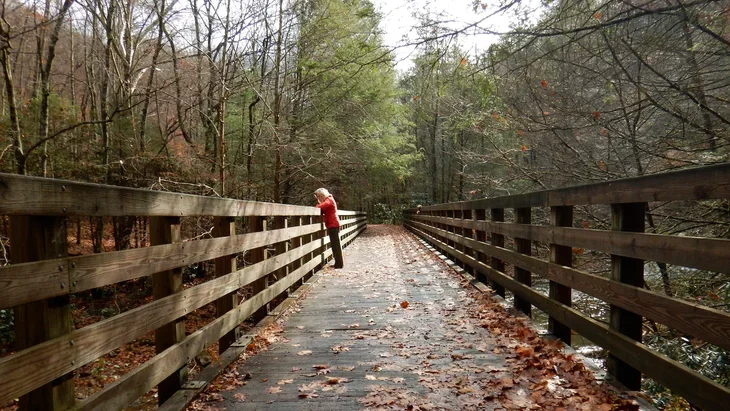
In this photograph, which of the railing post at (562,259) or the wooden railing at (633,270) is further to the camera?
the railing post at (562,259)

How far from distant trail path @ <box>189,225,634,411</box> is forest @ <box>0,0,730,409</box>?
2389mm

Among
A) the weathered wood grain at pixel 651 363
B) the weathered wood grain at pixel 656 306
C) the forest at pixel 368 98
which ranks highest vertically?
the forest at pixel 368 98

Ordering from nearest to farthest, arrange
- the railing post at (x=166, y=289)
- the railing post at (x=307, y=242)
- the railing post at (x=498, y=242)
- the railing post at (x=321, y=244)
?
the railing post at (x=166, y=289)
the railing post at (x=498, y=242)
the railing post at (x=307, y=242)
the railing post at (x=321, y=244)

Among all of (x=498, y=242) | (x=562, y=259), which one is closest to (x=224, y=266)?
(x=562, y=259)

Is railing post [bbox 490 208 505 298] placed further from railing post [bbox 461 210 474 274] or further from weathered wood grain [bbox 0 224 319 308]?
weathered wood grain [bbox 0 224 319 308]

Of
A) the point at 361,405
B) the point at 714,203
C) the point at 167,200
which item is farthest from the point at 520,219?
the point at 167,200

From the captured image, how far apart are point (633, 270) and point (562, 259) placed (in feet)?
3.41

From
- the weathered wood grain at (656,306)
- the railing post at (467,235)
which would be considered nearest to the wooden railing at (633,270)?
the weathered wood grain at (656,306)

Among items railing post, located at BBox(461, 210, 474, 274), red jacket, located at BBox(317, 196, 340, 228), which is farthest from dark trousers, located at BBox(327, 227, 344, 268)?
railing post, located at BBox(461, 210, 474, 274)

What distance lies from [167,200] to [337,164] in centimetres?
1566

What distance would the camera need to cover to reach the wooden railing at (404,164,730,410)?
2219 millimetres

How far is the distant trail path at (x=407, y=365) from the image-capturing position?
300 cm

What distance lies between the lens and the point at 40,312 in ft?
6.19

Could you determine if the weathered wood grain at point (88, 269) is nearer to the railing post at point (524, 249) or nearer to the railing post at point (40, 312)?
the railing post at point (40, 312)
